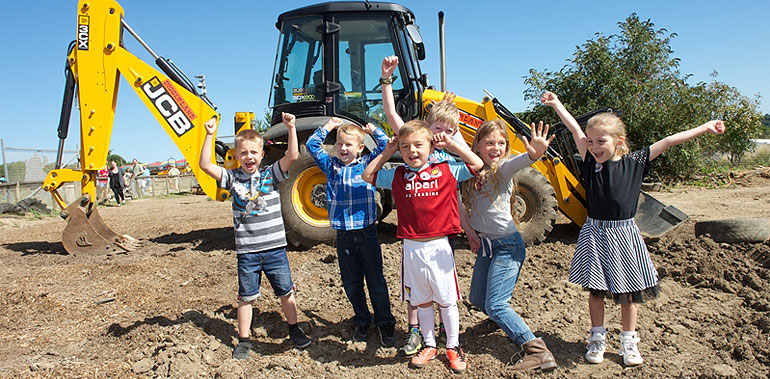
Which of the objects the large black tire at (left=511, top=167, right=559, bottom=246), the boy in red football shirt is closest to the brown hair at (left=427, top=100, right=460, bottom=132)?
the boy in red football shirt

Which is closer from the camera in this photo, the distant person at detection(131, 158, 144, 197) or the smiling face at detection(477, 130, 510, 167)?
the smiling face at detection(477, 130, 510, 167)

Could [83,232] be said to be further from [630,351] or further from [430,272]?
[630,351]

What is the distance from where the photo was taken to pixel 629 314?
115 inches

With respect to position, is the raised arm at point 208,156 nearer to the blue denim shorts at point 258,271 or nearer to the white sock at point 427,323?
the blue denim shorts at point 258,271

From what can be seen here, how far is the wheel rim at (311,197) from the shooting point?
5.91 metres

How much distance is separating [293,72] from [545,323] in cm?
436

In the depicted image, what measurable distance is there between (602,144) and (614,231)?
529mm

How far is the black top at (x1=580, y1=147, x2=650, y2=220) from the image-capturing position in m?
2.88

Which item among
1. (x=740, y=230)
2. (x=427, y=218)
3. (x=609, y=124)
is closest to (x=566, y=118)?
(x=609, y=124)

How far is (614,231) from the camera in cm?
292

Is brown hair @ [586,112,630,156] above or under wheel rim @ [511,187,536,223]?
above

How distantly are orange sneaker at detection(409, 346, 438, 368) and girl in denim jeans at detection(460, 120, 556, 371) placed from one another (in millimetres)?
416

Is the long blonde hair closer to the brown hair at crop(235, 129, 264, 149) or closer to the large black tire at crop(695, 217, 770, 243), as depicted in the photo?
the brown hair at crop(235, 129, 264, 149)

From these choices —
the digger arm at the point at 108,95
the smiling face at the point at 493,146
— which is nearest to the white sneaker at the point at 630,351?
the smiling face at the point at 493,146
